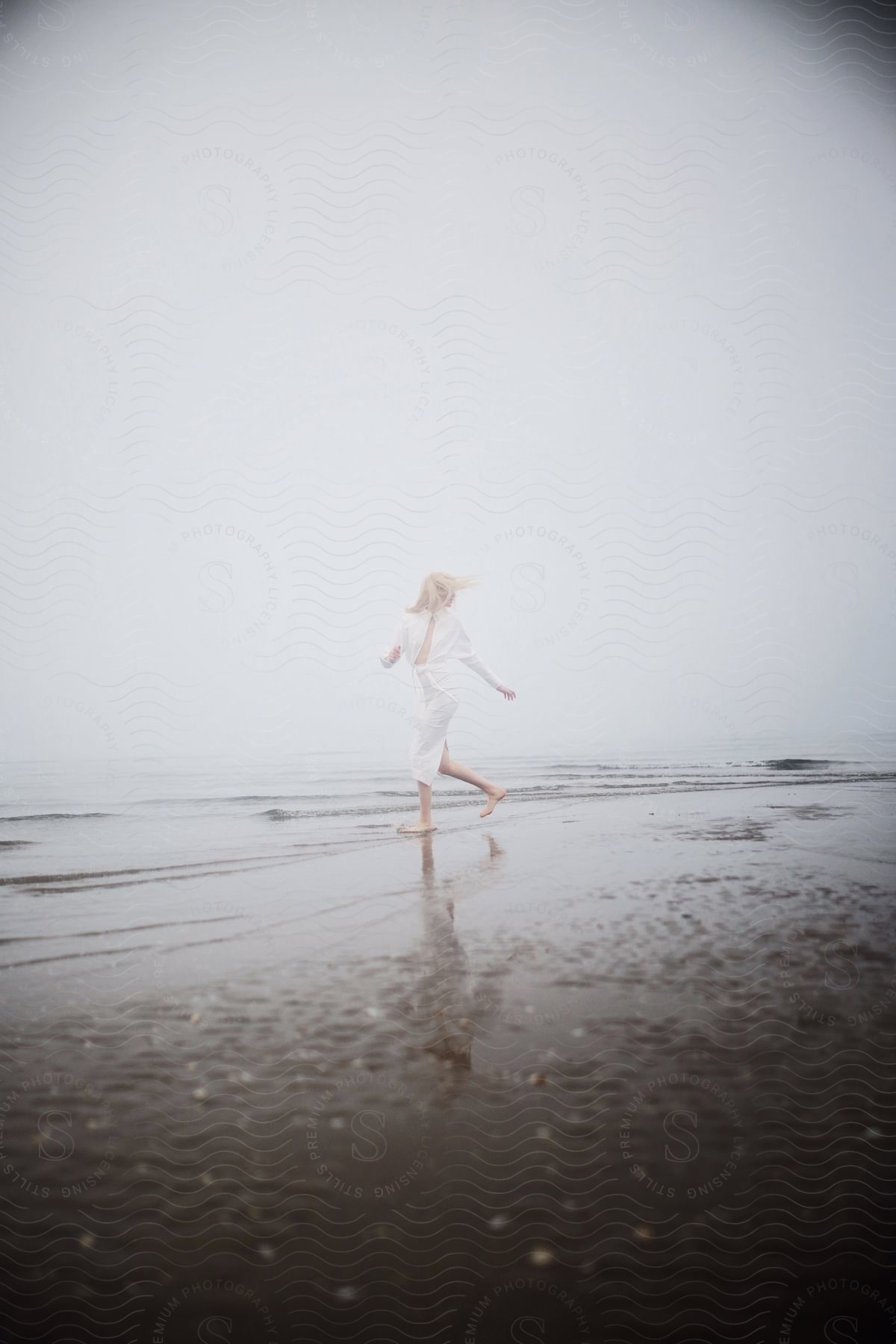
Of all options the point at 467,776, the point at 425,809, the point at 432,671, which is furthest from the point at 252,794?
the point at 432,671

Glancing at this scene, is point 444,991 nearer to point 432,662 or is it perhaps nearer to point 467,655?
point 432,662

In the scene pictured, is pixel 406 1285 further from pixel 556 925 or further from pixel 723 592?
pixel 723 592

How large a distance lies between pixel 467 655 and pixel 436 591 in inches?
Answer: 20.7

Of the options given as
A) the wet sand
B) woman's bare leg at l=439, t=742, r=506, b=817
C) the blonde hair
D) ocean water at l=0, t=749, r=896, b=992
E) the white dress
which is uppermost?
the blonde hair

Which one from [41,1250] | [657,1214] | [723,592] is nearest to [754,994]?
[657,1214]

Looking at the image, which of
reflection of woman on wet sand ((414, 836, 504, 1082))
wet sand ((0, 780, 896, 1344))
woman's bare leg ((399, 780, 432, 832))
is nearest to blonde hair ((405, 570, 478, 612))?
woman's bare leg ((399, 780, 432, 832))

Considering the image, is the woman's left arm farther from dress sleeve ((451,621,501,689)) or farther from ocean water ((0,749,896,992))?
ocean water ((0,749,896,992))

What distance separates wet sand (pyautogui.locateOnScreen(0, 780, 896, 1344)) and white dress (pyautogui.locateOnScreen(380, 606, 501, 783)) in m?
1.97

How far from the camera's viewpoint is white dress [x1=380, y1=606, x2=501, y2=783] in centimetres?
497

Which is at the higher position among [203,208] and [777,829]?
[203,208]

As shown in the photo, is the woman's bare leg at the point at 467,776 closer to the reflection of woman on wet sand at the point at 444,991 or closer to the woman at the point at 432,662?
the woman at the point at 432,662

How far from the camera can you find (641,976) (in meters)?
2.36

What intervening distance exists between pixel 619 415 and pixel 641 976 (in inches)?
263

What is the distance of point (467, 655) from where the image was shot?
5.09m
